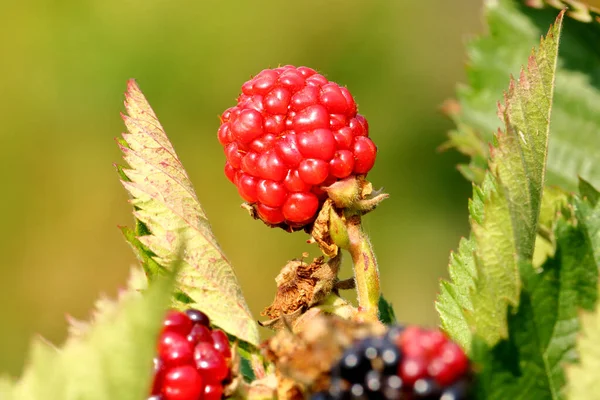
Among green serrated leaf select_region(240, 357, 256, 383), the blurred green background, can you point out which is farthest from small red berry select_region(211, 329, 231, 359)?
the blurred green background

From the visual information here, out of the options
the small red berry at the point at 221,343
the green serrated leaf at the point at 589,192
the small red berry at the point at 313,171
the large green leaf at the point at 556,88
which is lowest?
the small red berry at the point at 221,343

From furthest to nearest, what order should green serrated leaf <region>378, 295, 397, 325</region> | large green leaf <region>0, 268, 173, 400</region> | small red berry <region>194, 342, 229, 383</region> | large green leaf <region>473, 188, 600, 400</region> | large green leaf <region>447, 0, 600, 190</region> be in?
large green leaf <region>447, 0, 600, 190</region> → green serrated leaf <region>378, 295, 397, 325</region> → small red berry <region>194, 342, 229, 383</region> → large green leaf <region>473, 188, 600, 400</region> → large green leaf <region>0, 268, 173, 400</region>

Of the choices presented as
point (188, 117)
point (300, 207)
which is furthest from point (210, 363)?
point (188, 117)

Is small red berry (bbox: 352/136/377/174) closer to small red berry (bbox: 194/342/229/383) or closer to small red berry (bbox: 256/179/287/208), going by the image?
small red berry (bbox: 256/179/287/208)

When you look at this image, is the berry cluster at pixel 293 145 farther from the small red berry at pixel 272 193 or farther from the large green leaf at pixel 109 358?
the large green leaf at pixel 109 358

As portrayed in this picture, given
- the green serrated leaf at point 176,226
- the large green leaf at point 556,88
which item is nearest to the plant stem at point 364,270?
the green serrated leaf at point 176,226
